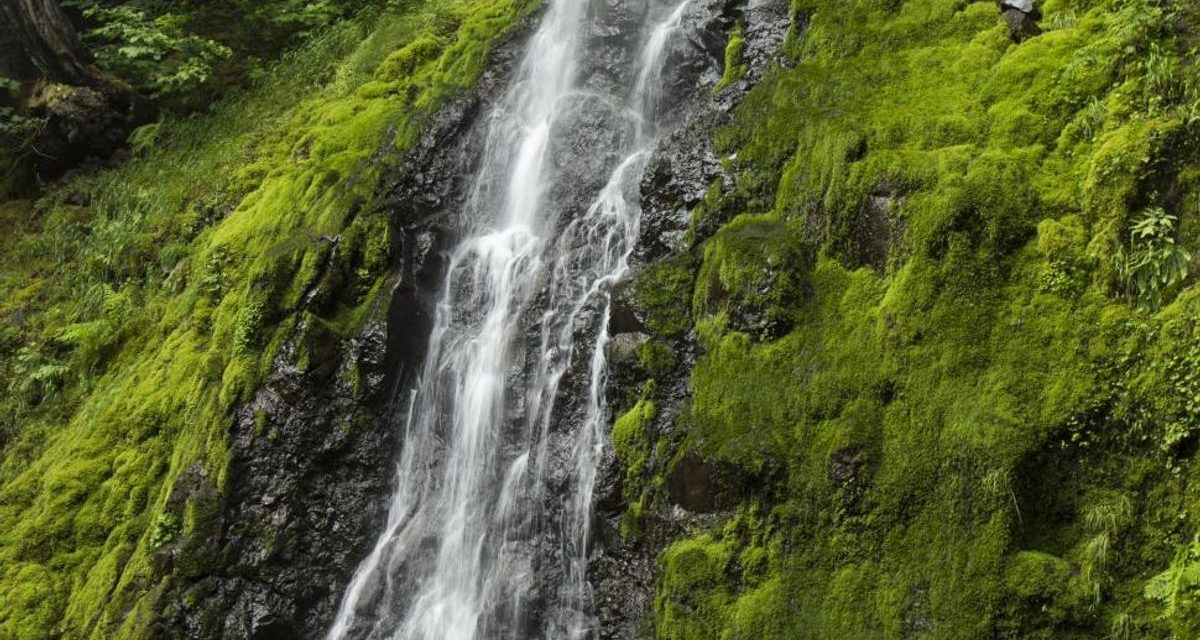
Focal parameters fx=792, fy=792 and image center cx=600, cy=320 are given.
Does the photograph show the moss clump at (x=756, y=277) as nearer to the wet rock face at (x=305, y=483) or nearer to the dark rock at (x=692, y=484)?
the dark rock at (x=692, y=484)

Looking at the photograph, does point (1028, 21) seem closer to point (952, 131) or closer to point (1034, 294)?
point (952, 131)

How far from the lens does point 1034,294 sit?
20.1 feet

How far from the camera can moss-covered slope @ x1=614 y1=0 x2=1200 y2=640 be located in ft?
17.6

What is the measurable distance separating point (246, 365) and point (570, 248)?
14.0 feet

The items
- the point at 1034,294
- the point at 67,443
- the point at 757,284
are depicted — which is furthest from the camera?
the point at 67,443

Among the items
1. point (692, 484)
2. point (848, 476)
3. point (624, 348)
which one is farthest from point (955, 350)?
point (624, 348)

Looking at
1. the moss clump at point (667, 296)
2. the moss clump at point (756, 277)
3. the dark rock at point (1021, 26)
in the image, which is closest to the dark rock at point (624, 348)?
the moss clump at point (667, 296)

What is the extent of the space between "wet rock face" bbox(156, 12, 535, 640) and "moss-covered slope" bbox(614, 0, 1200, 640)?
361cm

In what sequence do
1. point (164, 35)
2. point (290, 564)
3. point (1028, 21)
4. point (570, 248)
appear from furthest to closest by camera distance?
1. point (164, 35)
2. point (570, 248)
3. point (290, 564)
4. point (1028, 21)

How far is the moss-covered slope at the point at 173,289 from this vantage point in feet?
31.0

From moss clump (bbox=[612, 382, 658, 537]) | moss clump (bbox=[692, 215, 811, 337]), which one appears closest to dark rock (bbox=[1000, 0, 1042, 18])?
moss clump (bbox=[692, 215, 811, 337])

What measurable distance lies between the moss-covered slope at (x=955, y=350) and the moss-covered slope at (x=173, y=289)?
17.1 feet

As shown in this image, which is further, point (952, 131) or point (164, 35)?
point (164, 35)

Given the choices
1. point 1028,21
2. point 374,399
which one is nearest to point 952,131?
point 1028,21
